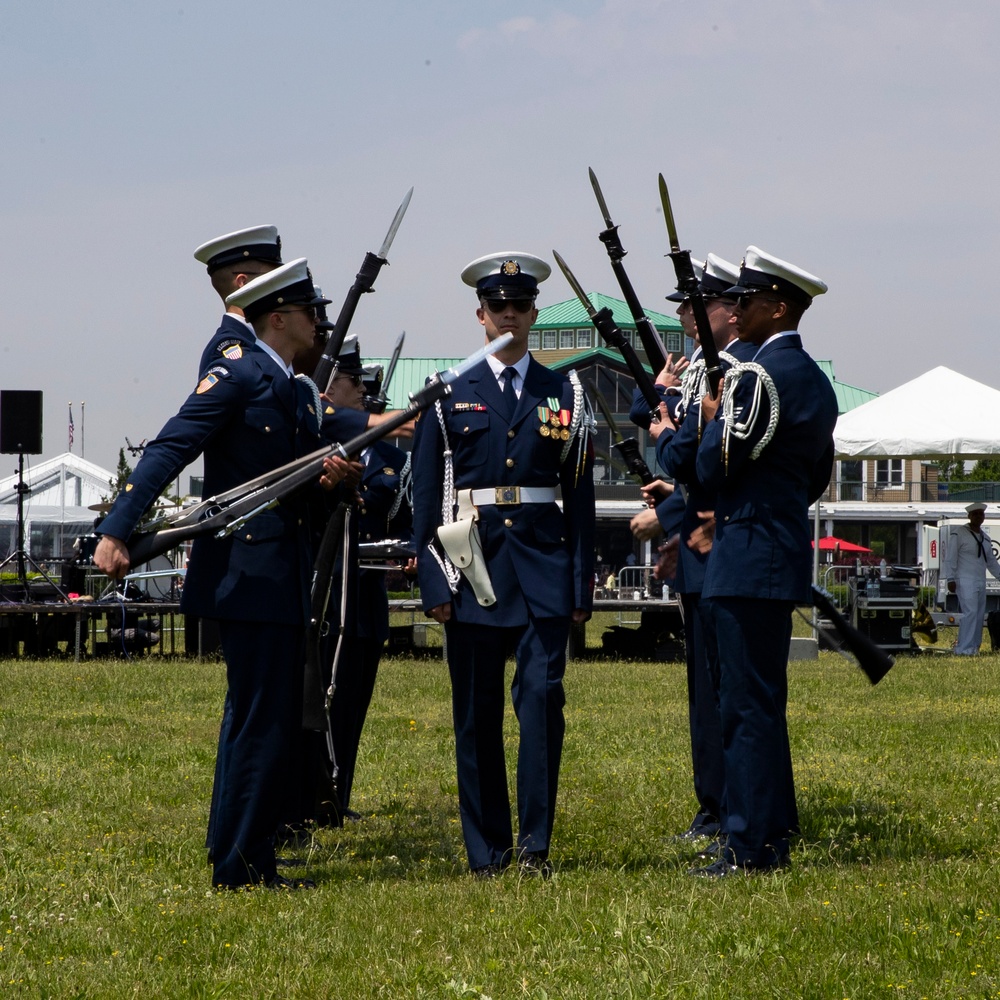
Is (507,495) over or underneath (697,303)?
underneath

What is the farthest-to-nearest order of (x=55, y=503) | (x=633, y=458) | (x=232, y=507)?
1. (x=55, y=503)
2. (x=633, y=458)
3. (x=232, y=507)

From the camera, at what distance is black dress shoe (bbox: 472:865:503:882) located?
541 centimetres

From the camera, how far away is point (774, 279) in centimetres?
550

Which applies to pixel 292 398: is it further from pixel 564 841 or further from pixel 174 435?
pixel 564 841

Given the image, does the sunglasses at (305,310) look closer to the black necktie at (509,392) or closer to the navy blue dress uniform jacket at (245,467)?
the navy blue dress uniform jacket at (245,467)

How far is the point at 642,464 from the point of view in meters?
6.79

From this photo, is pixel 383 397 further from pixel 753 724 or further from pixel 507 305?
pixel 753 724

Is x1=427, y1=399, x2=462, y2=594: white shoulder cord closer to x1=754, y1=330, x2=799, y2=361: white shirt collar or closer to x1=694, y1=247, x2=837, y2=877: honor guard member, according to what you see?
x1=694, y1=247, x2=837, y2=877: honor guard member

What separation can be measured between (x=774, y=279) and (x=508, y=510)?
52.4 inches

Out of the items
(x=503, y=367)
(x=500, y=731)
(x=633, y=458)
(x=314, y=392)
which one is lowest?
(x=500, y=731)

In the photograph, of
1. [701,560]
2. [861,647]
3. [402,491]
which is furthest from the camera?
[402,491]

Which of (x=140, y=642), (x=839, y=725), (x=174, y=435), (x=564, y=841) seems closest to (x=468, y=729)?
(x=564, y=841)

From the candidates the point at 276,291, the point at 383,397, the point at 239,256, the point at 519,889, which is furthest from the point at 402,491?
the point at 519,889

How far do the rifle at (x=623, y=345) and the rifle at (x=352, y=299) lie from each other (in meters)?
0.73
